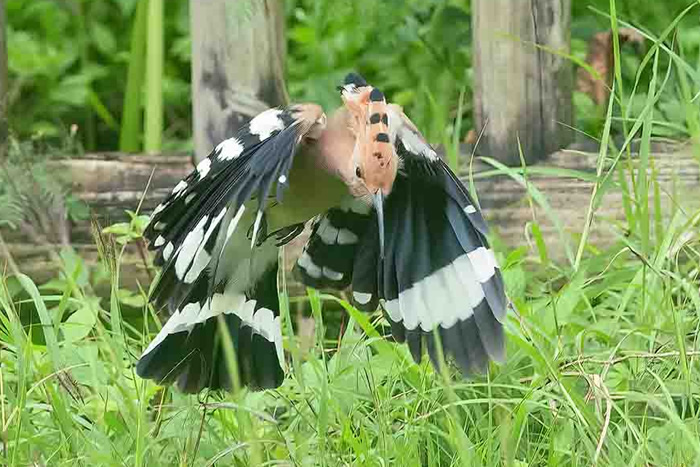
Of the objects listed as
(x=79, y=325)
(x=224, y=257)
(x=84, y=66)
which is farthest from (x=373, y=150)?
(x=84, y=66)

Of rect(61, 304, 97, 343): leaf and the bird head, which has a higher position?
the bird head

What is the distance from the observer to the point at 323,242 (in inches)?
66.0

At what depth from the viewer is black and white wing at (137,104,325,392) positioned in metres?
1.42

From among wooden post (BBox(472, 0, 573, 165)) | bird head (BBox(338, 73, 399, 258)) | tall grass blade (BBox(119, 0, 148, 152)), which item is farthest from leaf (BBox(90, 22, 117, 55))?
bird head (BBox(338, 73, 399, 258))

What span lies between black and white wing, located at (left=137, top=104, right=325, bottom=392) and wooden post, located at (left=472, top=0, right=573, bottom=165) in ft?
2.04

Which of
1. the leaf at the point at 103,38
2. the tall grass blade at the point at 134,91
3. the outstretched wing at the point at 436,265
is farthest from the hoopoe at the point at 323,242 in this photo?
the leaf at the point at 103,38

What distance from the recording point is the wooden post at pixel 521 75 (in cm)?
213

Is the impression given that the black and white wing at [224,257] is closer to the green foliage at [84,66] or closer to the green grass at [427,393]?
the green grass at [427,393]

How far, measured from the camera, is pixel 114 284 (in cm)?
156

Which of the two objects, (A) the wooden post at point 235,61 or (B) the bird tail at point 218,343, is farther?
(A) the wooden post at point 235,61

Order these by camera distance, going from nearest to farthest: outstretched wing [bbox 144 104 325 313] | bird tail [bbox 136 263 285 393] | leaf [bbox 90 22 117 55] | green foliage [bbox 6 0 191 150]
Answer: outstretched wing [bbox 144 104 325 313] < bird tail [bbox 136 263 285 393] < green foliage [bbox 6 0 191 150] < leaf [bbox 90 22 117 55]

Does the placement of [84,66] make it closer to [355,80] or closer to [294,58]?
[294,58]

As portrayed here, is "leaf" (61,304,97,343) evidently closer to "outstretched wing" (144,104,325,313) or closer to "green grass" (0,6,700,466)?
"green grass" (0,6,700,466)

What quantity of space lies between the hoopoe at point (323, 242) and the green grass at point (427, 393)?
0.19 feet
